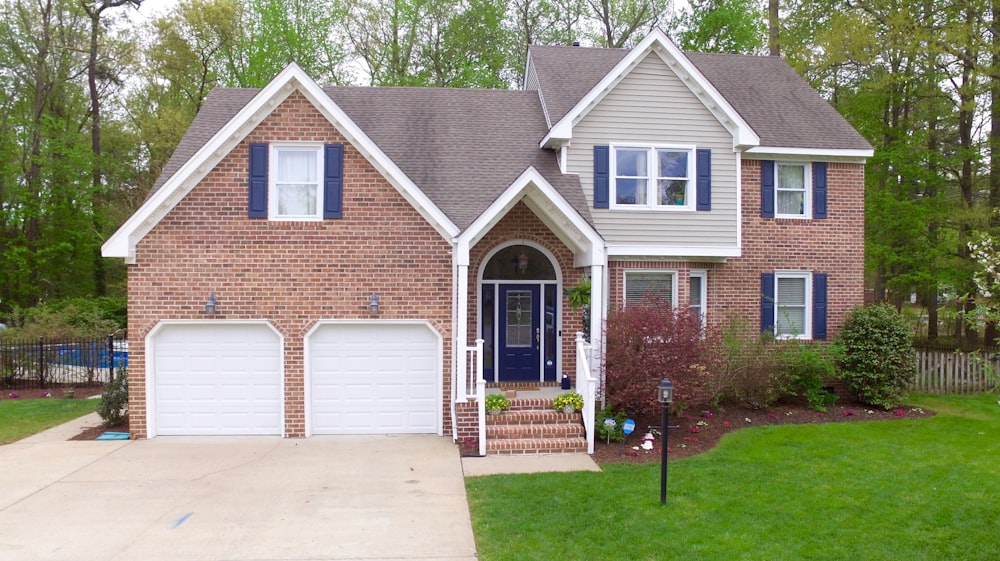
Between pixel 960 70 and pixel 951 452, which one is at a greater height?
pixel 960 70

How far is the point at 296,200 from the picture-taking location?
38.8 feet

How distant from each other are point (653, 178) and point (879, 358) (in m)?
5.85

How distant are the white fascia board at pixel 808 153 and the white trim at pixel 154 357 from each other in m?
10.2

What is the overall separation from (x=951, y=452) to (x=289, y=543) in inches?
391

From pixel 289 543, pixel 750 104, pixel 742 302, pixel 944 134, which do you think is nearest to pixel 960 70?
pixel 944 134

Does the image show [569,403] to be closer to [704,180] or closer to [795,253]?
[704,180]

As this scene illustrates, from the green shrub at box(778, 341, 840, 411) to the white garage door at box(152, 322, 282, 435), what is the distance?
9.94 metres

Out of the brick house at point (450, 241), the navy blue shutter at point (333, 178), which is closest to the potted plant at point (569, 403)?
the brick house at point (450, 241)

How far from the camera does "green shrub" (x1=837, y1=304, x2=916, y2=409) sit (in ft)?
44.0

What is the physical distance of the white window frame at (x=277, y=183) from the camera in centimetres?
1169

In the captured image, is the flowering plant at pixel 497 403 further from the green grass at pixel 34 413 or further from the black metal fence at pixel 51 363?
the black metal fence at pixel 51 363

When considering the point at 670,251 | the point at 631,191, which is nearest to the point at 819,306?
the point at 670,251

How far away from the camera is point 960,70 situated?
71.5 feet

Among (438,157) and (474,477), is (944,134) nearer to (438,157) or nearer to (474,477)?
(438,157)
